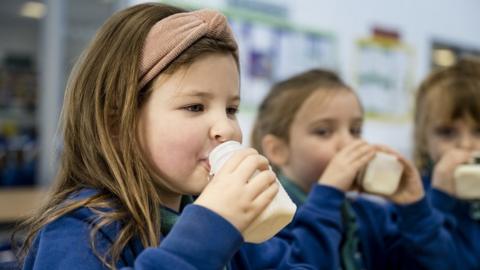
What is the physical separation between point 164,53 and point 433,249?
0.64 m

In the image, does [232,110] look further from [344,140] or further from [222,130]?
[344,140]

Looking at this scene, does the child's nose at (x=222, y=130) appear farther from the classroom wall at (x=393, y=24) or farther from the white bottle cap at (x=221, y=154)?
the classroom wall at (x=393, y=24)

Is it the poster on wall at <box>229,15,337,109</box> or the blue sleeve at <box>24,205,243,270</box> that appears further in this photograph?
the poster on wall at <box>229,15,337,109</box>

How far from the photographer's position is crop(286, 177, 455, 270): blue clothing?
0.83 meters

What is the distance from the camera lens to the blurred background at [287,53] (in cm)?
202

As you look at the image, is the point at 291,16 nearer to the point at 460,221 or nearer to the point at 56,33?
the point at 56,33

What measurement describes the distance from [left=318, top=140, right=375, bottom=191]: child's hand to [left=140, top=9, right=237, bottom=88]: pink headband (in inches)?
13.6

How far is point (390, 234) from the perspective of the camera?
106 centimetres

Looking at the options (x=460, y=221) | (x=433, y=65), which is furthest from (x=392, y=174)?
(x=433, y=65)

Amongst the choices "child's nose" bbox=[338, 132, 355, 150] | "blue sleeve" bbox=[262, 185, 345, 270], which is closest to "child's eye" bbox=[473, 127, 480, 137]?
"child's nose" bbox=[338, 132, 355, 150]

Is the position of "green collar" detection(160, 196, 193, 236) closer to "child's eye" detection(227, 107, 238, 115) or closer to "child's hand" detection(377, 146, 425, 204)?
"child's eye" detection(227, 107, 238, 115)

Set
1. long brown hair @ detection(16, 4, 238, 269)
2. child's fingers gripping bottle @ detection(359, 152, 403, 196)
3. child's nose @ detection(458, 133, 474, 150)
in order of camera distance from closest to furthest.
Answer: long brown hair @ detection(16, 4, 238, 269)
child's fingers gripping bottle @ detection(359, 152, 403, 196)
child's nose @ detection(458, 133, 474, 150)

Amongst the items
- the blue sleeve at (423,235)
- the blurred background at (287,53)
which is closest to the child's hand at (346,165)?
the blue sleeve at (423,235)

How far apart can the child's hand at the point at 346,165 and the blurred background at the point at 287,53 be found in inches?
38.7
